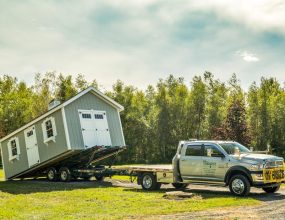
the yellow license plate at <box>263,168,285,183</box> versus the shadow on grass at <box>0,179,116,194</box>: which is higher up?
the shadow on grass at <box>0,179,116,194</box>

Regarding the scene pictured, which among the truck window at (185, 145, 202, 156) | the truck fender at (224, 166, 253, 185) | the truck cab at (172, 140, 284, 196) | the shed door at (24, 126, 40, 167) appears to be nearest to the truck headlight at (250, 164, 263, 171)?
the truck cab at (172, 140, 284, 196)

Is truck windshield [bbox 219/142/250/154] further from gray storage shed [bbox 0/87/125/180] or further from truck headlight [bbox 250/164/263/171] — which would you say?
gray storage shed [bbox 0/87/125/180]

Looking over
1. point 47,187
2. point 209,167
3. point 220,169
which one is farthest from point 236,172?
point 47,187

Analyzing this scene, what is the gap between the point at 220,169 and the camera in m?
18.0

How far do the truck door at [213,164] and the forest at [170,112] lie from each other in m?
39.8

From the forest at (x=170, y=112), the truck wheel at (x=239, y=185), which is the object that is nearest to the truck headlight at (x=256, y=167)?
the truck wheel at (x=239, y=185)

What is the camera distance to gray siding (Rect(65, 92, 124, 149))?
25.6 metres

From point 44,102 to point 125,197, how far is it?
49.3 metres

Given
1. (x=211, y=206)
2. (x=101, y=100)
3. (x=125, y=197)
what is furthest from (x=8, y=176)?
(x=211, y=206)

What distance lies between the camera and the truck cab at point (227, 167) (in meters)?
17.1

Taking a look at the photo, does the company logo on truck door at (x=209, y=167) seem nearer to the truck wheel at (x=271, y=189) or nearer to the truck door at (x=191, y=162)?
the truck door at (x=191, y=162)

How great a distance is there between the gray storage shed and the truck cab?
322 inches

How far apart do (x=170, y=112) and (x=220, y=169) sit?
147 ft

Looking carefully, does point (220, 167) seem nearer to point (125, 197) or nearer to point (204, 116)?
point (125, 197)
